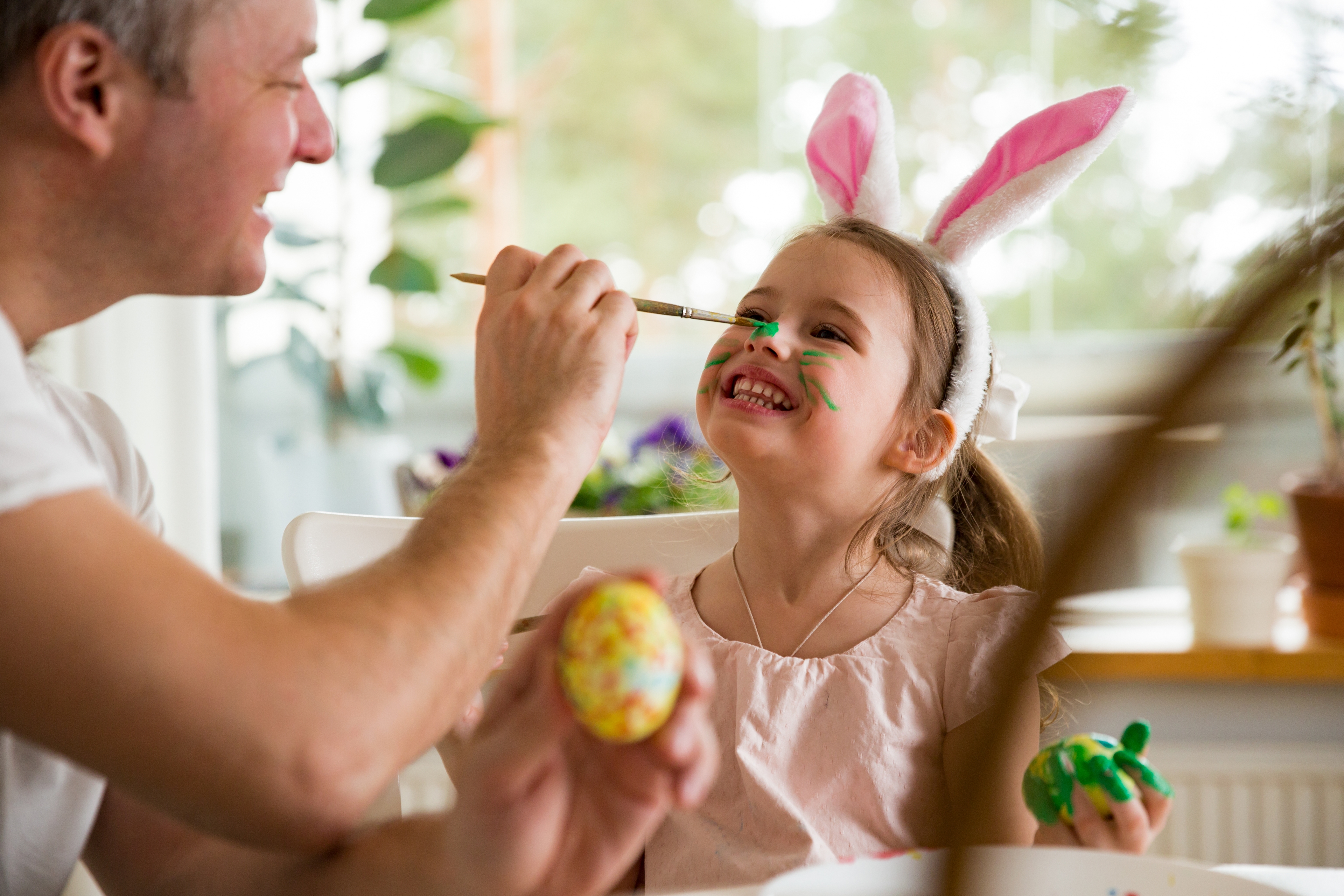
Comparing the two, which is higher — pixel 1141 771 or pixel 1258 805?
pixel 1141 771

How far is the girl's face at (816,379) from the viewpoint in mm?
1326

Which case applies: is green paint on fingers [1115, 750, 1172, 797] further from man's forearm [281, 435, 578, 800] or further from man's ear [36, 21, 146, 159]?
man's ear [36, 21, 146, 159]

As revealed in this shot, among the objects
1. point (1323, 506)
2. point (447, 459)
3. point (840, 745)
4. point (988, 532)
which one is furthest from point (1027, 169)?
point (447, 459)

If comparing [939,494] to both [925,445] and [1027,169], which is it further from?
[1027,169]

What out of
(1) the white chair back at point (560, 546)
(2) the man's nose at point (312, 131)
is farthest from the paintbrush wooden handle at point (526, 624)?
(2) the man's nose at point (312, 131)

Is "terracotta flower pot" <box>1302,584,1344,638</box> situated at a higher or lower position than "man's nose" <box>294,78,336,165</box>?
lower

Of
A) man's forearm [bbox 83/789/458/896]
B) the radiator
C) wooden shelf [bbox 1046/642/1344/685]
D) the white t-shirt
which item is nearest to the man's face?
the white t-shirt

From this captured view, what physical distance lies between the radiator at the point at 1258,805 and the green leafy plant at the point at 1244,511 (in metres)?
0.43

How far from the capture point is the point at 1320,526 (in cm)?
207

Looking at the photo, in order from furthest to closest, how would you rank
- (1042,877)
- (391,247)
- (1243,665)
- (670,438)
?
(391,247) < (670,438) < (1243,665) < (1042,877)

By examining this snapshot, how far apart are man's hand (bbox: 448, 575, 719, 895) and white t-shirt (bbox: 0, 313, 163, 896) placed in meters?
0.25

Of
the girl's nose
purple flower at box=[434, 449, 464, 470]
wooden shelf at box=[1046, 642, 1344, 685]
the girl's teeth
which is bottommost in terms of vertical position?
wooden shelf at box=[1046, 642, 1344, 685]

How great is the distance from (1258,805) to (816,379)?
4.97 feet

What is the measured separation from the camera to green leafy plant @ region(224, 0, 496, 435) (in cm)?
287
